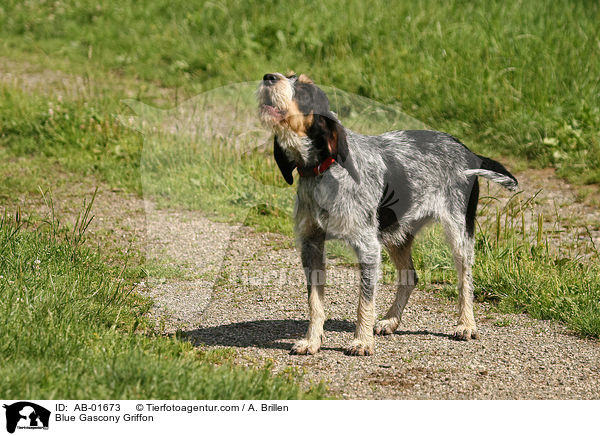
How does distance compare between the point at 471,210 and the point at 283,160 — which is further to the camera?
the point at 471,210

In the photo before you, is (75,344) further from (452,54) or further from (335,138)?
(452,54)

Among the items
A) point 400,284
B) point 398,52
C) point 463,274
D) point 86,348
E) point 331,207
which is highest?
point 398,52

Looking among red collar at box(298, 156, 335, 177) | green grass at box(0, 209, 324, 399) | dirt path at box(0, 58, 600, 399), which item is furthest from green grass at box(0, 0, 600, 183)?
green grass at box(0, 209, 324, 399)

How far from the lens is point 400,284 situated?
241 inches

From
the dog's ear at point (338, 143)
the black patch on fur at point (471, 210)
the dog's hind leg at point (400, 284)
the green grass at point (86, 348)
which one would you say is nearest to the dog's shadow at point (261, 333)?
the dog's hind leg at point (400, 284)

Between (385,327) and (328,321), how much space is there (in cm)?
50

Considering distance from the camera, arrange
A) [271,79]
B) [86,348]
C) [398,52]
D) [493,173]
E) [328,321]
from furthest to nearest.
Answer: [398,52]
[328,321]
[493,173]
[271,79]
[86,348]

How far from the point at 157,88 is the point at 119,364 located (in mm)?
8365

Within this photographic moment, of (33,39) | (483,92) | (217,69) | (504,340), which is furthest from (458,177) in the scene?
(33,39)

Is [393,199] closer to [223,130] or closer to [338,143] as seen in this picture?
[338,143]
